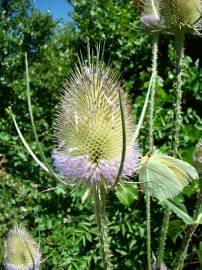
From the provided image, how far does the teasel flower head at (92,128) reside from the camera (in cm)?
128

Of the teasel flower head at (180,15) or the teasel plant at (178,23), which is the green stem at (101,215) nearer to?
the teasel plant at (178,23)

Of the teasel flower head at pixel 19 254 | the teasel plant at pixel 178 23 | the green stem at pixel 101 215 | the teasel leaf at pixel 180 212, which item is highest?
the teasel plant at pixel 178 23

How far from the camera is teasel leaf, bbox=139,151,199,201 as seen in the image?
1533mm

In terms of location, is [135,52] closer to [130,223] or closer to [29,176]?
[29,176]

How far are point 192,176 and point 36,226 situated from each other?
186 centimetres

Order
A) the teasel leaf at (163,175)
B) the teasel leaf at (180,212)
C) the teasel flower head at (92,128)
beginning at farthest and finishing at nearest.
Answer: the teasel leaf at (180,212)
the teasel leaf at (163,175)
the teasel flower head at (92,128)

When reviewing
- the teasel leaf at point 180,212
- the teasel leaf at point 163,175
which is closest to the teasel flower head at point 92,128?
the teasel leaf at point 163,175

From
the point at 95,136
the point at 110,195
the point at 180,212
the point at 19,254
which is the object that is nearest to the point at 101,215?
the point at 95,136

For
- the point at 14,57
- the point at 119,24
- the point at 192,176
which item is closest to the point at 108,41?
the point at 119,24

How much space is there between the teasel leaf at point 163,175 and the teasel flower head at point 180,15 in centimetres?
73

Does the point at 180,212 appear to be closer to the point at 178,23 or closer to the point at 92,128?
the point at 92,128

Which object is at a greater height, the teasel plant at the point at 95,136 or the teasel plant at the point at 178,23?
the teasel plant at the point at 178,23

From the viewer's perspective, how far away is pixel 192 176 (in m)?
1.60

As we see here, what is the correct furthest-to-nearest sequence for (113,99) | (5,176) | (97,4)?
(97,4) → (5,176) → (113,99)
